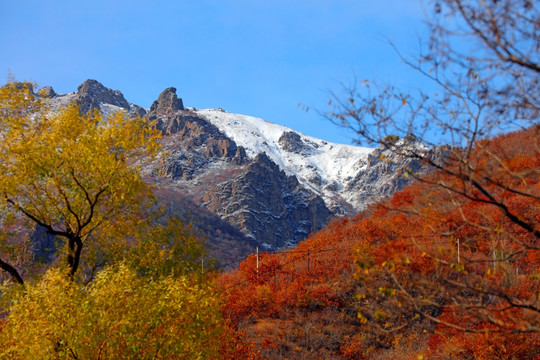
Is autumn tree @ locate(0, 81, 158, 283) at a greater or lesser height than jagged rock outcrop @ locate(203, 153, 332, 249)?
lesser

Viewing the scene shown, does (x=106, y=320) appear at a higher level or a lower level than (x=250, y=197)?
lower

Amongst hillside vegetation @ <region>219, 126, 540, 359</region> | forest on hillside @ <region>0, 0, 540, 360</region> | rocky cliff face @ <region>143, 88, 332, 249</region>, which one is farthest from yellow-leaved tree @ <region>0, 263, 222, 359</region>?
rocky cliff face @ <region>143, 88, 332, 249</region>

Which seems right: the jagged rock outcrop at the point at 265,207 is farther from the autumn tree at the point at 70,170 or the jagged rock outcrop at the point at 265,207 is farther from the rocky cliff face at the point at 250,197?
the autumn tree at the point at 70,170

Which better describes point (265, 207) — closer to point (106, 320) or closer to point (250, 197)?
point (250, 197)

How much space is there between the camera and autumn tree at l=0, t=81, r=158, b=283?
9984 mm

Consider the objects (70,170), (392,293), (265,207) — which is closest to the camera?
(392,293)

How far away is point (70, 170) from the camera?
32.8ft

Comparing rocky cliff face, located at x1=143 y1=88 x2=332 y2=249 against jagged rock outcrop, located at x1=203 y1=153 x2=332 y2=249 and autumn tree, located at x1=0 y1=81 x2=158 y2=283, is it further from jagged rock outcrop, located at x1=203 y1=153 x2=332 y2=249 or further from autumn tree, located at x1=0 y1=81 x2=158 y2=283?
autumn tree, located at x1=0 y1=81 x2=158 y2=283

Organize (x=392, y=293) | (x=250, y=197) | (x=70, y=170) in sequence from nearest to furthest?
(x=392, y=293) → (x=70, y=170) → (x=250, y=197)

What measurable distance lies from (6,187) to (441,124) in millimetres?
8784

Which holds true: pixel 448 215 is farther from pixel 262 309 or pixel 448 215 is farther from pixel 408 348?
pixel 262 309

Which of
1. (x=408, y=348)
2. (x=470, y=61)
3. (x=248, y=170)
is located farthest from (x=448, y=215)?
(x=248, y=170)

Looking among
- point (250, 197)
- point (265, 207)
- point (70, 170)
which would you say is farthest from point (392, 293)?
point (265, 207)

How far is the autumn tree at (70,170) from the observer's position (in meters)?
9.98
